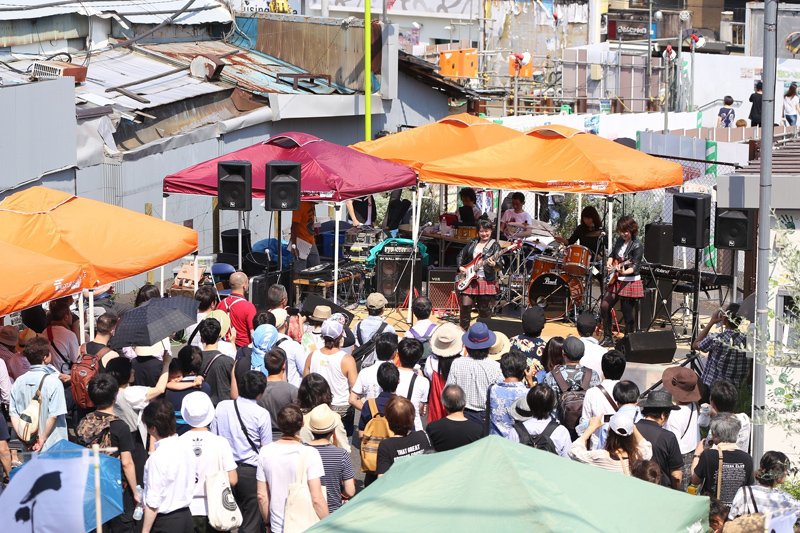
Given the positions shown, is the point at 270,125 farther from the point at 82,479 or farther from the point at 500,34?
the point at 500,34

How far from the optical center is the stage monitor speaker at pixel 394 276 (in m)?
16.8

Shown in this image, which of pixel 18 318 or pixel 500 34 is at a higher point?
pixel 500 34

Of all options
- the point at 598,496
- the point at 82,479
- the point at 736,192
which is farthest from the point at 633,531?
the point at 736,192

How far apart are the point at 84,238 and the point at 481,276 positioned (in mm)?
5288

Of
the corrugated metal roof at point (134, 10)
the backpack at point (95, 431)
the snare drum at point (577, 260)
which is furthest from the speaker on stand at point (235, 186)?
the corrugated metal roof at point (134, 10)

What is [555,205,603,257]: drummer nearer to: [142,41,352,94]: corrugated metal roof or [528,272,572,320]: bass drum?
[528,272,572,320]: bass drum

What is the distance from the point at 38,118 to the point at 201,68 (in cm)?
803

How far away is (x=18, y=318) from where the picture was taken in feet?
45.6

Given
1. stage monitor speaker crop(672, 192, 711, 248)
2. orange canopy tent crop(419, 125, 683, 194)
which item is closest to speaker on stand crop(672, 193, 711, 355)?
stage monitor speaker crop(672, 192, 711, 248)

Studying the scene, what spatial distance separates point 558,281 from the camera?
53.3 feet

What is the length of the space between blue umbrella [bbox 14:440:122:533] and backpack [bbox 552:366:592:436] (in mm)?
3490

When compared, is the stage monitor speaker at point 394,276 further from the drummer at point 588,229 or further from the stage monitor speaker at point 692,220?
the stage monitor speaker at point 692,220

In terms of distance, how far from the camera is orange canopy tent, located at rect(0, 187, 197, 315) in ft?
36.5

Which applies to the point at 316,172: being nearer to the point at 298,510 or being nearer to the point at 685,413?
the point at 685,413
